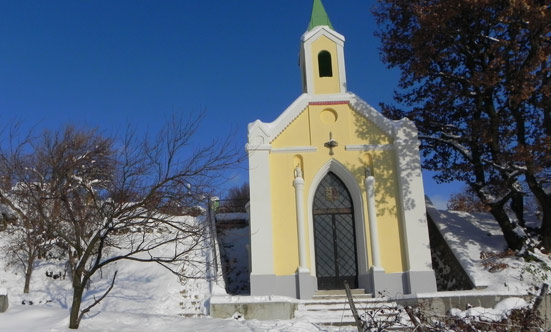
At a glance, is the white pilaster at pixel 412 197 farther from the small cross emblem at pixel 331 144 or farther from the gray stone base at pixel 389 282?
the small cross emblem at pixel 331 144

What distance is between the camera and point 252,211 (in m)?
14.3

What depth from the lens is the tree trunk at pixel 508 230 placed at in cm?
1404

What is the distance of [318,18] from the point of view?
17.1m

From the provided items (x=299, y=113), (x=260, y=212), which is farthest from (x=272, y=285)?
(x=299, y=113)

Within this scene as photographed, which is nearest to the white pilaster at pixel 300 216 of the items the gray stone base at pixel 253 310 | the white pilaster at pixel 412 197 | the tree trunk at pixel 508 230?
the gray stone base at pixel 253 310

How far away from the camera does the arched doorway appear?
14.5 m

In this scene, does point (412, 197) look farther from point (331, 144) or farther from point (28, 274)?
point (28, 274)

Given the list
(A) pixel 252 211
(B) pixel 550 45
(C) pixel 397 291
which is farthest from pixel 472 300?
(B) pixel 550 45

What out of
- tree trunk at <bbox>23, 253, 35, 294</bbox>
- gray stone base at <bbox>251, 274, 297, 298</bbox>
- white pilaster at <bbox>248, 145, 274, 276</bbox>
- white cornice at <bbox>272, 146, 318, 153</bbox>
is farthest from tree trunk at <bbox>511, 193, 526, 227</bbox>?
tree trunk at <bbox>23, 253, 35, 294</bbox>

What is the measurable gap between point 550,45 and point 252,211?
9.01 m

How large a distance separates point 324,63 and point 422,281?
7312 millimetres

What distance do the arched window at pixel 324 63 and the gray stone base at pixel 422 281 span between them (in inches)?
260

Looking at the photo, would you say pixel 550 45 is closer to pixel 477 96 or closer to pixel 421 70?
pixel 477 96

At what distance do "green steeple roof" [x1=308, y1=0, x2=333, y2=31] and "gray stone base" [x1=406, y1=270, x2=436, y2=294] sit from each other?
8.36 metres
